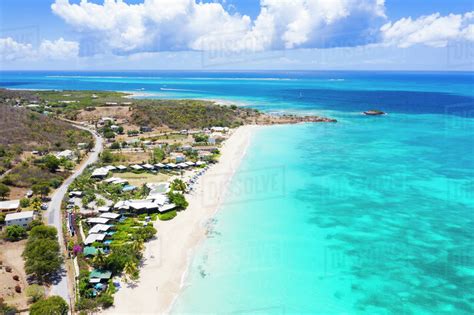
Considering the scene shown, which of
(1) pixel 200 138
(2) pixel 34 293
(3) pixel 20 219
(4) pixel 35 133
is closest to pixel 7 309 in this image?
(2) pixel 34 293

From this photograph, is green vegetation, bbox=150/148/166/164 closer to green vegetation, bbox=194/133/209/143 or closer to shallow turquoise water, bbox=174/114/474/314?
green vegetation, bbox=194/133/209/143

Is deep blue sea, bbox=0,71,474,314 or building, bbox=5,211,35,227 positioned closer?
deep blue sea, bbox=0,71,474,314

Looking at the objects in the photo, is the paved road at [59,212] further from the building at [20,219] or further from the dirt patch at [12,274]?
the dirt patch at [12,274]

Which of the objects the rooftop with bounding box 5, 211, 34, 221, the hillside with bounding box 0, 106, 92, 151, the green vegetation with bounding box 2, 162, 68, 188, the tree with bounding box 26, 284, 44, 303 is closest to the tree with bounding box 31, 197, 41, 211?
the rooftop with bounding box 5, 211, 34, 221

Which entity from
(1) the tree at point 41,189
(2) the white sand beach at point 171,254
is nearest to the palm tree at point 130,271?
(2) the white sand beach at point 171,254

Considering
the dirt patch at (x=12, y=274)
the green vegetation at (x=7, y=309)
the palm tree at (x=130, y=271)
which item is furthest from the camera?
the palm tree at (x=130, y=271)

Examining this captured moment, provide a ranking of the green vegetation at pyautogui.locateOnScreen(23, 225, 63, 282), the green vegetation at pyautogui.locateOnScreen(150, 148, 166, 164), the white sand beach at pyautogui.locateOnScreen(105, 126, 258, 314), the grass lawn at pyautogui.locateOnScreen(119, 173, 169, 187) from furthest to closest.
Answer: the green vegetation at pyautogui.locateOnScreen(150, 148, 166, 164)
the grass lawn at pyautogui.locateOnScreen(119, 173, 169, 187)
the green vegetation at pyautogui.locateOnScreen(23, 225, 63, 282)
the white sand beach at pyautogui.locateOnScreen(105, 126, 258, 314)

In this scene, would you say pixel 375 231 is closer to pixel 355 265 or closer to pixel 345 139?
pixel 355 265
